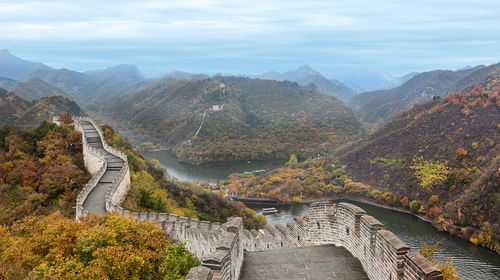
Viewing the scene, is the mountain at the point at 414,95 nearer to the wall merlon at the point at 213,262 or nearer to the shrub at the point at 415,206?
the shrub at the point at 415,206

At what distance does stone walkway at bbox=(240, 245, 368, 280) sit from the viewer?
24.2ft

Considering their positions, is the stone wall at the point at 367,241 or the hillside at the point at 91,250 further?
the hillside at the point at 91,250

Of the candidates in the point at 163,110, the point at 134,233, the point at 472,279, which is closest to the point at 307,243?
the point at 134,233

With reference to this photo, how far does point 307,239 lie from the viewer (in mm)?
10812

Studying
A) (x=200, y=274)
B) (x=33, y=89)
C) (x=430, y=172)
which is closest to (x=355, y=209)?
(x=200, y=274)

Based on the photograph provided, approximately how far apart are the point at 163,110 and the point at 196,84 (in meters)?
27.2

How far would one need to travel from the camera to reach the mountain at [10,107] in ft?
213

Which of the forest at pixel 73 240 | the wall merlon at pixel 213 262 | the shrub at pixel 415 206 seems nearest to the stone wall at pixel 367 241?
the wall merlon at pixel 213 262

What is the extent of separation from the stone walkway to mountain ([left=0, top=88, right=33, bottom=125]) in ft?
223

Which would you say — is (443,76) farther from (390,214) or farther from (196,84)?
(390,214)

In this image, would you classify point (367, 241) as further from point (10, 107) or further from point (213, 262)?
point (10, 107)

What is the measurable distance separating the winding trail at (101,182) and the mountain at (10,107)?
39.8m

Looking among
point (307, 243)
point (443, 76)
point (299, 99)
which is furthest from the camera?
point (443, 76)

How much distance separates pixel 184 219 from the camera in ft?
51.1
